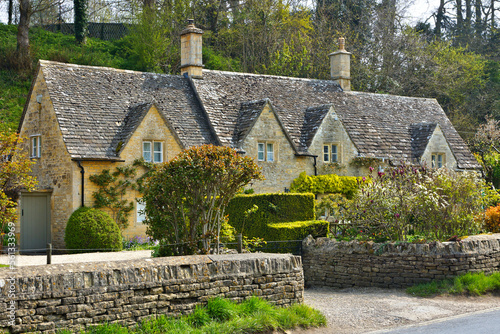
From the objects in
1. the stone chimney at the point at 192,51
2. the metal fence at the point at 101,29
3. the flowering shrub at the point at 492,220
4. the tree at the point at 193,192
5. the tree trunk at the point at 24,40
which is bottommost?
the flowering shrub at the point at 492,220

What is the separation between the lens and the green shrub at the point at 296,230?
55.0 ft

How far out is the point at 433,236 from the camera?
51.8 ft

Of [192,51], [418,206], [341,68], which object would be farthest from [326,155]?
[418,206]

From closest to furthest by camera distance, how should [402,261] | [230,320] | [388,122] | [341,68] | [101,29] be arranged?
[230,320]
[402,261]
[388,122]
[341,68]
[101,29]

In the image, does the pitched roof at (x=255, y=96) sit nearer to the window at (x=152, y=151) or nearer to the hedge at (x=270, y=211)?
the window at (x=152, y=151)

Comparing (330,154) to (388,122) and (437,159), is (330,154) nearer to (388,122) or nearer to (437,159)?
(388,122)

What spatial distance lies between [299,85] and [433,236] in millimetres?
17025

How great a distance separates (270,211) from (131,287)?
923 cm

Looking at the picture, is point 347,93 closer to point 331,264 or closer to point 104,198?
point 104,198

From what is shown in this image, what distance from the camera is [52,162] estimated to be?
22.5 metres

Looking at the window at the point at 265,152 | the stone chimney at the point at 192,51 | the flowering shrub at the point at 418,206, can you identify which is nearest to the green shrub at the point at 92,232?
the window at the point at 265,152

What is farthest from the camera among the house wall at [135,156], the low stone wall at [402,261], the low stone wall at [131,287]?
the house wall at [135,156]

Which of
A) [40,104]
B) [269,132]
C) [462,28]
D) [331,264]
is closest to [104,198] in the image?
[40,104]

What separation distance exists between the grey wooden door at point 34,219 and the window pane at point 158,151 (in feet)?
14.6
